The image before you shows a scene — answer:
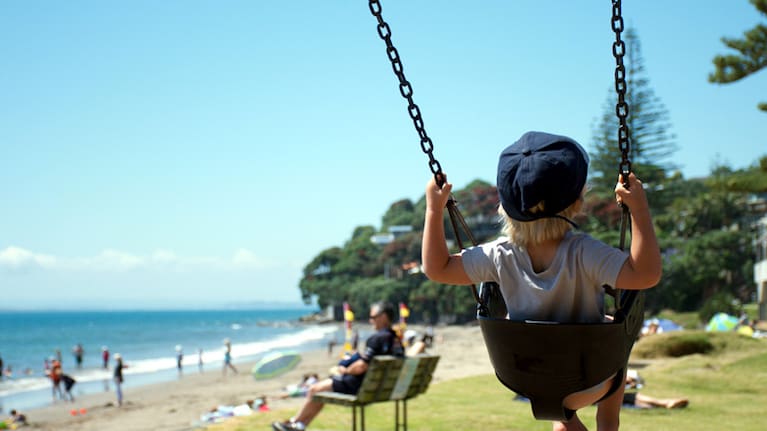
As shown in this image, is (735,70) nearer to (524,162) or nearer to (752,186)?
(752,186)

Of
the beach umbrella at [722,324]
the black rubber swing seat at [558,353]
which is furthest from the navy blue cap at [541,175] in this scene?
the beach umbrella at [722,324]

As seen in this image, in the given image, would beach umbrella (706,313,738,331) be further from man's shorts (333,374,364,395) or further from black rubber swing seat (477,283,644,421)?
black rubber swing seat (477,283,644,421)

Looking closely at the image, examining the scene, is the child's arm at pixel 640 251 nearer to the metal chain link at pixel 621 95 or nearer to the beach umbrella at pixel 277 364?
the metal chain link at pixel 621 95

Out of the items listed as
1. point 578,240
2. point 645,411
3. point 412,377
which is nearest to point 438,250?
point 578,240

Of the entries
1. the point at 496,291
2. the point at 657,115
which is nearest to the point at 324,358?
the point at 657,115

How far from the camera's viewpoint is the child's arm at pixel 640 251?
7.80ft

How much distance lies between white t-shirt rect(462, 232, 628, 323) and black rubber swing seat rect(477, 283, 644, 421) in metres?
0.08

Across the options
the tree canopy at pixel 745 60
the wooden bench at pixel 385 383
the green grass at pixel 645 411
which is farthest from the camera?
the tree canopy at pixel 745 60

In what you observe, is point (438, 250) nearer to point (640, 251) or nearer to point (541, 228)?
point (541, 228)

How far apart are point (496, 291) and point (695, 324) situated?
34.7 metres

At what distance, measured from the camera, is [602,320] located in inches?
102

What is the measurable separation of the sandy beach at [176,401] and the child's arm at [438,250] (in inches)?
452

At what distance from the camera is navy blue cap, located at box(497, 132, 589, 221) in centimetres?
248

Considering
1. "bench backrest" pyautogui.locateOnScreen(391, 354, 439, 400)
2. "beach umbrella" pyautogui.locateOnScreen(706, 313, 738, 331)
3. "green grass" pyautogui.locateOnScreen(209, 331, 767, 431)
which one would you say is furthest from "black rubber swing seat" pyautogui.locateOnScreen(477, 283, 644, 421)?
"beach umbrella" pyautogui.locateOnScreen(706, 313, 738, 331)
